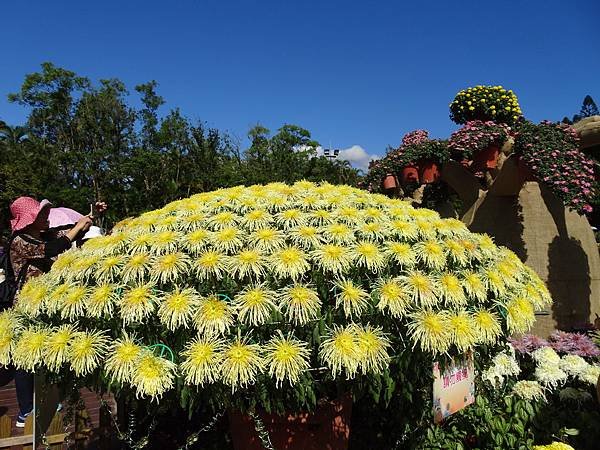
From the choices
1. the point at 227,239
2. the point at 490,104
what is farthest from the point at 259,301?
the point at 490,104

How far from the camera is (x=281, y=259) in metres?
1.74

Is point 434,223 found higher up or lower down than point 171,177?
lower down

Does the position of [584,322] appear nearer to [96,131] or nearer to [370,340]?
[370,340]

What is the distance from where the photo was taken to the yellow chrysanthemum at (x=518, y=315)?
1967mm

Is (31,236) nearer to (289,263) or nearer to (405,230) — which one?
(289,263)

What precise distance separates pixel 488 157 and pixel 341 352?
4069 millimetres

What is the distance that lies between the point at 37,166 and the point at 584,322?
2513 centimetres

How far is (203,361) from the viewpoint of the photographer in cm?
149

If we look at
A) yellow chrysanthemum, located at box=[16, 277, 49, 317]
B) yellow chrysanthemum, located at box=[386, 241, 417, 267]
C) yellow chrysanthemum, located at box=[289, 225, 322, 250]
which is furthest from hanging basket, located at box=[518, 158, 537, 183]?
yellow chrysanthemum, located at box=[16, 277, 49, 317]

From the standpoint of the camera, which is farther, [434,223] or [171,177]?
[171,177]

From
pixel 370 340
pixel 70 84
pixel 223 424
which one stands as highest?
pixel 70 84

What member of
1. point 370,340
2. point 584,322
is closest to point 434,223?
point 370,340

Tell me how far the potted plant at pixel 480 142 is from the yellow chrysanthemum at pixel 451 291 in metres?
3.34

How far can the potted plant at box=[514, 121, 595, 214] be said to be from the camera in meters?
3.85
